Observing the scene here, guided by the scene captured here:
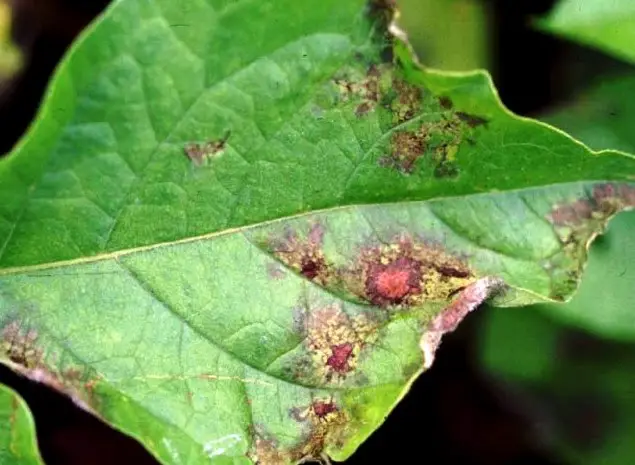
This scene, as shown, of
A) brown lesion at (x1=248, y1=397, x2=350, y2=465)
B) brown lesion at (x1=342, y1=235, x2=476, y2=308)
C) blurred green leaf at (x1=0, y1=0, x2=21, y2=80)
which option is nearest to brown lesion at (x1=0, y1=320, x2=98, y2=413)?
brown lesion at (x1=248, y1=397, x2=350, y2=465)

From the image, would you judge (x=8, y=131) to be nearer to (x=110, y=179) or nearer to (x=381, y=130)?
(x=110, y=179)

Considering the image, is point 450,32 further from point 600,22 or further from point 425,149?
point 425,149

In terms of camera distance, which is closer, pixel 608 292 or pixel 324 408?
pixel 324 408

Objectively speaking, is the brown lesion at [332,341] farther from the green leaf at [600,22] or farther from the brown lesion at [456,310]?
the green leaf at [600,22]

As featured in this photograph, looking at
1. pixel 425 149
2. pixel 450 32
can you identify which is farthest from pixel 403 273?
pixel 450 32

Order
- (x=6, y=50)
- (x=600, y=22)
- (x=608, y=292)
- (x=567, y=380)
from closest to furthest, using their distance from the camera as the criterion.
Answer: (x=600, y=22)
(x=608, y=292)
(x=6, y=50)
(x=567, y=380)

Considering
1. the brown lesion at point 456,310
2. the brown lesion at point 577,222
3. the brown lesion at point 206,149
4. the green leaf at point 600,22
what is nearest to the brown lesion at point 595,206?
the brown lesion at point 577,222
